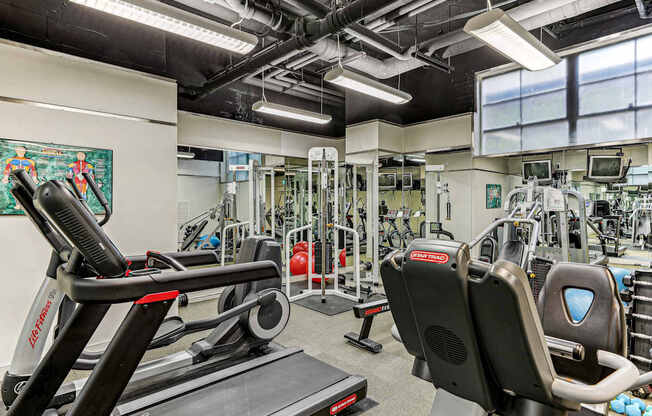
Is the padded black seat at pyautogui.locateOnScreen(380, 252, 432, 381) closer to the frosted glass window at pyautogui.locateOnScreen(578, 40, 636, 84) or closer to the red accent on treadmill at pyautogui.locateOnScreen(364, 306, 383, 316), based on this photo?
the red accent on treadmill at pyautogui.locateOnScreen(364, 306, 383, 316)

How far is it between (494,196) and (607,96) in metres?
1.96

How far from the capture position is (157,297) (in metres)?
1.48

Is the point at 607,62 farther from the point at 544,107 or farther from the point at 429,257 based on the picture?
the point at 429,257

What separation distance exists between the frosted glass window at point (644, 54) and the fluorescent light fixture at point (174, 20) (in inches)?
176

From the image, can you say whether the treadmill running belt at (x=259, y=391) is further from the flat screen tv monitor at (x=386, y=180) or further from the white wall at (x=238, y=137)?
the flat screen tv monitor at (x=386, y=180)

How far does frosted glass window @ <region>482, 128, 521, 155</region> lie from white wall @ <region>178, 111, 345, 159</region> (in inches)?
130

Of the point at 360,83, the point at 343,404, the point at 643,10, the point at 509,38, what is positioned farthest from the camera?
the point at 360,83

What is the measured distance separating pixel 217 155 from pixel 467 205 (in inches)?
167

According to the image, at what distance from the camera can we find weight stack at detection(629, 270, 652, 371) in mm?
2854

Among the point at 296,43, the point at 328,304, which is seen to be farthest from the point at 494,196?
the point at 296,43

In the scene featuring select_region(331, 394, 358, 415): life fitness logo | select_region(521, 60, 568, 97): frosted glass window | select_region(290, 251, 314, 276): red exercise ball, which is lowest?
select_region(331, 394, 358, 415): life fitness logo

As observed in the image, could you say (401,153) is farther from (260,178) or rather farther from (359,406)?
(359,406)

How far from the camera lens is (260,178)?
624 centimetres

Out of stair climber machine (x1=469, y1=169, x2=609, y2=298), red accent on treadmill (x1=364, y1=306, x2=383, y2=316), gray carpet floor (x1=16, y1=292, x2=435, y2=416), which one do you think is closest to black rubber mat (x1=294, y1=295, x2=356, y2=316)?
gray carpet floor (x1=16, y1=292, x2=435, y2=416)
